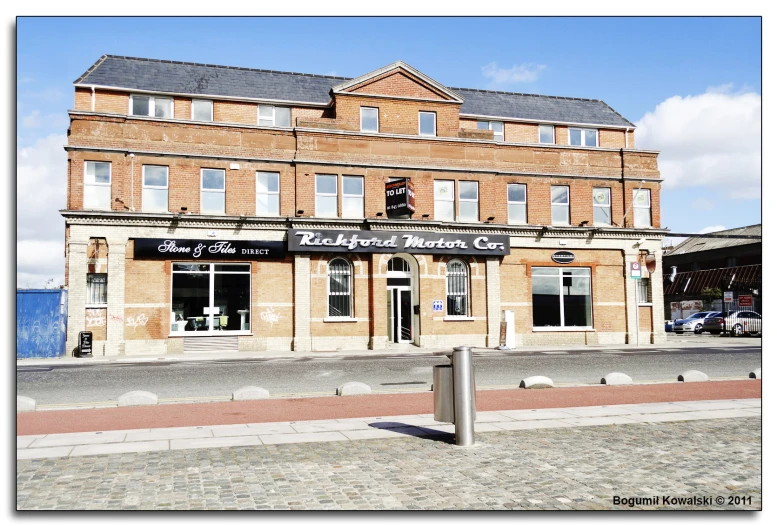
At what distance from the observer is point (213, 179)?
27047 mm

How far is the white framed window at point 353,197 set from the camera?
28.4 meters

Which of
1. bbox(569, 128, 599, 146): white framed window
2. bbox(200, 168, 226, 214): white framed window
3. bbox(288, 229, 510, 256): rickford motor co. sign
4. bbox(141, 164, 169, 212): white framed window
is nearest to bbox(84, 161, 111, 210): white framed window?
bbox(141, 164, 169, 212): white framed window

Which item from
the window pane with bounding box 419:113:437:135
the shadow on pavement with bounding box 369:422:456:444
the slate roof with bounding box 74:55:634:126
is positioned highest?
the slate roof with bounding box 74:55:634:126

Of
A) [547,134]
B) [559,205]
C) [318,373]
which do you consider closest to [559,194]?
[559,205]

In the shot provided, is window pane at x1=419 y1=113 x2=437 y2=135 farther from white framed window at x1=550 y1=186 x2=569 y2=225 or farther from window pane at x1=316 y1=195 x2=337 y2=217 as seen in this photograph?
white framed window at x1=550 y1=186 x2=569 y2=225

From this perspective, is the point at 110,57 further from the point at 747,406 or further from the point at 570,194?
the point at 747,406

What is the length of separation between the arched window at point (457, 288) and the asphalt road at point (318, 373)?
647 cm

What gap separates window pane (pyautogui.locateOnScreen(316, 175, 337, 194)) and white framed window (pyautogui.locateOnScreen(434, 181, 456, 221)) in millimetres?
4467

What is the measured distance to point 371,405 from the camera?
451 inches

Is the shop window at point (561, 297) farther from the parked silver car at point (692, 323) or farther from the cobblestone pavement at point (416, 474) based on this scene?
the cobblestone pavement at point (416, 474)

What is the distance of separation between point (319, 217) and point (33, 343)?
37.8 ft

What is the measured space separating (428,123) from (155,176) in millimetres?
11762

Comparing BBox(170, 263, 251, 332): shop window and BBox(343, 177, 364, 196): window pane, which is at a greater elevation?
BBox(343, 177, 364, 196): window pane

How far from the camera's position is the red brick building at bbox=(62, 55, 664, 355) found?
25.6 meters
